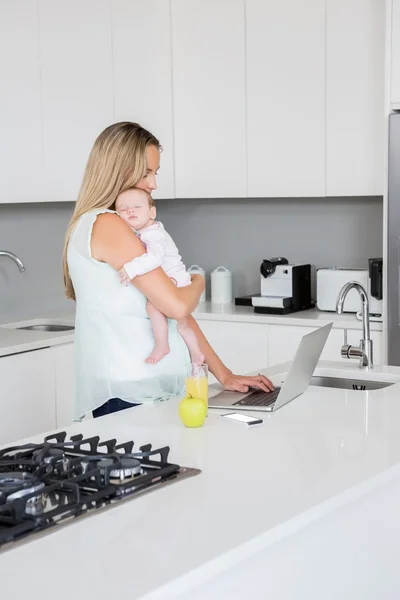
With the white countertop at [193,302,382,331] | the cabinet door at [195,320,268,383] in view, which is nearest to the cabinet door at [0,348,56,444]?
the cabinet door at [195,320,268,383]

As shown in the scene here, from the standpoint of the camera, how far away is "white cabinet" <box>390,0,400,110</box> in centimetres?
373

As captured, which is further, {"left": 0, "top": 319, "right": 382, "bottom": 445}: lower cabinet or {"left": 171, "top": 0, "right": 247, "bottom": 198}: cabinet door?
{"left": 171, "top": 0, "right": 247, "bottom": 198}: cabinet door

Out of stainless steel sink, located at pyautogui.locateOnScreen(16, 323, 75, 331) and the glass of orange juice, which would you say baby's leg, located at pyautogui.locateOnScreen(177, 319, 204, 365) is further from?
stainless steel sink, located at pyautogui.locateOnScreen(16, 323, 75, 331)

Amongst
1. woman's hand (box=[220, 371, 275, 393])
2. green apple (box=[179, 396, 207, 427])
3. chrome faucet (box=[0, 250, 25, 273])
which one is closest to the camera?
green apple (box=[179, 396, 207, 427])

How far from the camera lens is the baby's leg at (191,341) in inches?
101

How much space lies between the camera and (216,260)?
504cm

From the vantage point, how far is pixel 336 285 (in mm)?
4246

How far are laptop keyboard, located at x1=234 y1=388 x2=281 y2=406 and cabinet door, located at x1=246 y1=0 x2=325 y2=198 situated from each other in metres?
1.90

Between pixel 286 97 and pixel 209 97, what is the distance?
44cm

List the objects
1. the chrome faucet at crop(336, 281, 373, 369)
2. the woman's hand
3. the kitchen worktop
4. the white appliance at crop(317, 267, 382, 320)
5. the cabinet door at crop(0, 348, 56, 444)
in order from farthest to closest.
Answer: the white appliance at crop(317, 267, 382, 320), the kitchen worktop, the cabinet door at crop(0, 348, 56, 444), the chrome faucet at crop(336, 281, 373, 369), the woman's hand

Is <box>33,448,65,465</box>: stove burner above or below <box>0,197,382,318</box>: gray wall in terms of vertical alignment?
below

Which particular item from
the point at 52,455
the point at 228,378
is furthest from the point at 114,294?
the point at 52,455

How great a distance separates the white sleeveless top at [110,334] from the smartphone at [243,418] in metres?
0.28

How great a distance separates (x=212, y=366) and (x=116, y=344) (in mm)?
350
